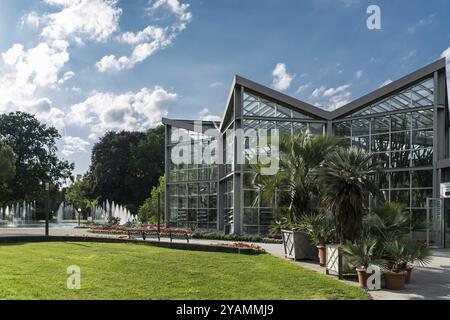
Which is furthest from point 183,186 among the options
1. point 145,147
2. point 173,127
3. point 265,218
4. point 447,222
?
point 145,147

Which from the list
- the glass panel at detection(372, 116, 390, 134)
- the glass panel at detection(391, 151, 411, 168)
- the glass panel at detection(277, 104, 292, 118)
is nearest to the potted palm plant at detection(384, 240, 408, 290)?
the glass panel at detection(391, 151, 411, 168)

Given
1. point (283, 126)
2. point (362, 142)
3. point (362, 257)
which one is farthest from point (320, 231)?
point (283, 126)

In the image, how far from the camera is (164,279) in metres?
9.27

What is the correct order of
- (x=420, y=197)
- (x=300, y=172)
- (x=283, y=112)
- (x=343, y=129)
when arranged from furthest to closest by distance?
(x=283, y=112)
(x=343, y=129)
(x=420, y=197)
(x=300, y=172)

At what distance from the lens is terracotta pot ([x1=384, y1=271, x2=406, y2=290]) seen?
352 inches

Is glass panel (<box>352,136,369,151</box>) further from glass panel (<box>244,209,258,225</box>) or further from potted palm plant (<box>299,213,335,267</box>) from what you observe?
potted palm plant (<box>299,213,335,267</box>)

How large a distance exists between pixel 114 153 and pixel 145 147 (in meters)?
4.11

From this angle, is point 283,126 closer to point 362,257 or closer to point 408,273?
point 408,273

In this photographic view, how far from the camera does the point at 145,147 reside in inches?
2217

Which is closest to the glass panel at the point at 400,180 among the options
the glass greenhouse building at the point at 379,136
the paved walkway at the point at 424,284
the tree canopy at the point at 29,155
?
the glass greenhouse building at the point at 379,136

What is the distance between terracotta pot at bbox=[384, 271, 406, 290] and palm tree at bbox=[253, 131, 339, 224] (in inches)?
227

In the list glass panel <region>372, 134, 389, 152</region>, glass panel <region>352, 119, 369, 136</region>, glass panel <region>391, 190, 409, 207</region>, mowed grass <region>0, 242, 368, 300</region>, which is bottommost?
mowed grass <region>0, 242, 368, 300</region>

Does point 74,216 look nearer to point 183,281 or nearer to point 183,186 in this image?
point 183,186

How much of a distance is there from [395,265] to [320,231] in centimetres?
340
